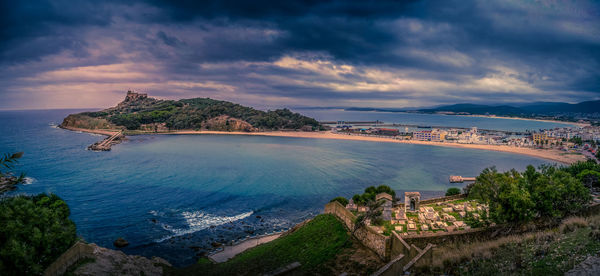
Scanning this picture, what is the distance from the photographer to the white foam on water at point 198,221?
2155 centimetres

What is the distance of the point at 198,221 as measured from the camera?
23.6 m

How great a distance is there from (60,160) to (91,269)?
1808 inches

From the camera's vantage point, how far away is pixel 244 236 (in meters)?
20.9

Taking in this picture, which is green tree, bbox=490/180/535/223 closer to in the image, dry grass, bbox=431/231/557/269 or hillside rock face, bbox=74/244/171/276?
dry grass, bbox=431/231/557/269

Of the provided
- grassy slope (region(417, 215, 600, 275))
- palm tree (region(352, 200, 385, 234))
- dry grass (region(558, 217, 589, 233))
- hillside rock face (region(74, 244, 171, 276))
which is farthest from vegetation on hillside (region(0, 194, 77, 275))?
dry grass (region(558, 217, 589, 233))

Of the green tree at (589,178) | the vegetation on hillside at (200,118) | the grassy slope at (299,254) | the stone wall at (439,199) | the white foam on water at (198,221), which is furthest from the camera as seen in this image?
the vegetation on hillside at (200,118)

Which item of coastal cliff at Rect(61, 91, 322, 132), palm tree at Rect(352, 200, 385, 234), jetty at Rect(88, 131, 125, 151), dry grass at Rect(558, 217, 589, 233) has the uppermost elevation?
coastal cliff at Rect(61, 91, 322, 132)

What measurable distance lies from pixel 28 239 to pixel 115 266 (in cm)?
332

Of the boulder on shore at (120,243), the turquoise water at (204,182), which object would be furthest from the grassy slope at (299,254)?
the boulder on shore at (120,243)

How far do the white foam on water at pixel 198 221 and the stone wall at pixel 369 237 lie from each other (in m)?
10.8

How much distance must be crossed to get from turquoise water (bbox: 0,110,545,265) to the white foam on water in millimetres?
74

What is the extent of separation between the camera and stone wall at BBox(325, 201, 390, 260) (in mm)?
12180

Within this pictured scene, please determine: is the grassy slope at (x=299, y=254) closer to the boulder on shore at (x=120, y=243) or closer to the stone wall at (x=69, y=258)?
the stone wall at (x=69, y=258)

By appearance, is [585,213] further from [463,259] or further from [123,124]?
[123,124]
